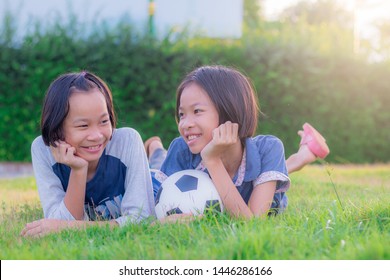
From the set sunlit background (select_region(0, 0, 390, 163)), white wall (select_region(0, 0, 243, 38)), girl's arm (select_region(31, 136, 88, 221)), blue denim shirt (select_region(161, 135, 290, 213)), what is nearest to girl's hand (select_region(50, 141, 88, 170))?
girl's arm (select_region(31, 136, 88, 221))

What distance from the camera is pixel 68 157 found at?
3998 mm

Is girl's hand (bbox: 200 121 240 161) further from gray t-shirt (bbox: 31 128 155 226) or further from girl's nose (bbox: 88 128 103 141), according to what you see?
girl's nose (bbox: 88 128 103 141)

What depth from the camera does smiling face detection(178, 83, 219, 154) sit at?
4180 mm

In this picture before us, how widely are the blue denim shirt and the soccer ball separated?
0.28 metres

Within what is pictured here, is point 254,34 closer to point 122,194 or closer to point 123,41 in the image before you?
point 123,41

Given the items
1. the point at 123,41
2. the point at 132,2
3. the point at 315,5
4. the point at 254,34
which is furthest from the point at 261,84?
the point at 315,5

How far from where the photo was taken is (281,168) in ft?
14.0

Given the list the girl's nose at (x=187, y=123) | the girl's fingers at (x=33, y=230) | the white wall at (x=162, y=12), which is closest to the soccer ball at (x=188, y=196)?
the girl's nose at (x=187, y=123)

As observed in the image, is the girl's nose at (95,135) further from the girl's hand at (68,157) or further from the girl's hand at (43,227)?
the girl's hand at (43,227)

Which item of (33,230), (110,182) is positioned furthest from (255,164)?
(33,230)

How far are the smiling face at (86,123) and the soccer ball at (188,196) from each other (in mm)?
570

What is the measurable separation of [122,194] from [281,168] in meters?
1.24

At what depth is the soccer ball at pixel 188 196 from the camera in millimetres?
4039

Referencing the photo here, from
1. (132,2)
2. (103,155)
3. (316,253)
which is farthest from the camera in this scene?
(132,2)
